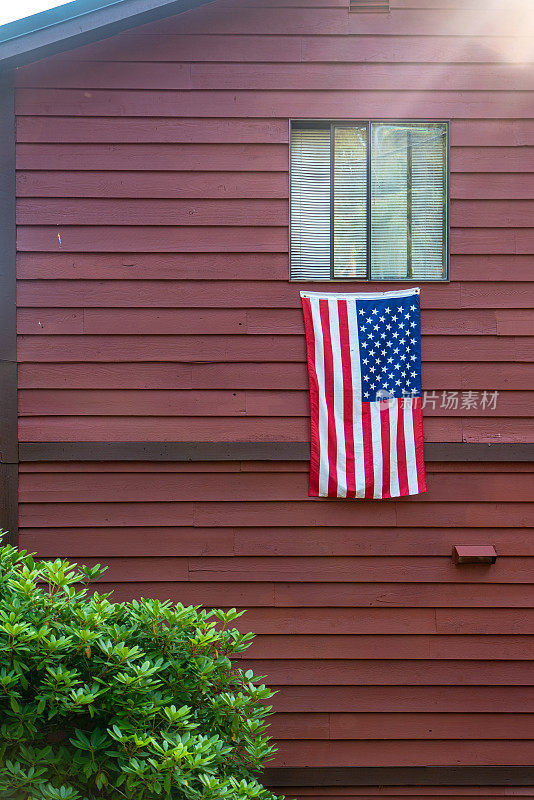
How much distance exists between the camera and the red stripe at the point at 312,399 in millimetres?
4348

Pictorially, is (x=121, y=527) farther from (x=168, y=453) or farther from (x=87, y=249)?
(x=87, y=249)

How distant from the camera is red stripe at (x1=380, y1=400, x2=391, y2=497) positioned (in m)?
4.35

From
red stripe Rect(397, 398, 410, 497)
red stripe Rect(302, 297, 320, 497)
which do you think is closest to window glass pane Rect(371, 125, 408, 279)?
red stripe Rect(302, 297, 320, 497)

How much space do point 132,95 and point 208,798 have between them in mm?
4194

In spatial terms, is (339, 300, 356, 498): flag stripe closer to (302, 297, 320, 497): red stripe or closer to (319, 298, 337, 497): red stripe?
(319, 298, 337, 497): red stripe

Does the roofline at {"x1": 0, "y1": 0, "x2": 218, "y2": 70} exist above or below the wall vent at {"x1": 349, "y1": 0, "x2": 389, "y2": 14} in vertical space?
below

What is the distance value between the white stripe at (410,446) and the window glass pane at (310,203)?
1.07 meters

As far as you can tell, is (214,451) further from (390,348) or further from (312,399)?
(390,348)

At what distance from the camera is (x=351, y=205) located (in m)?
4.46

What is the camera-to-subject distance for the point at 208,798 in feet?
10.0

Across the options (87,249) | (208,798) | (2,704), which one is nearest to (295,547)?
(208,798)

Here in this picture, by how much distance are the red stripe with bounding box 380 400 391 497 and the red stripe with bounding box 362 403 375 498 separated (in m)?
0.08

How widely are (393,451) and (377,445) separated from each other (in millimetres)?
114

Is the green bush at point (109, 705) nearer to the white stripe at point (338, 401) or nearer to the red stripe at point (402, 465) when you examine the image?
the white stripe at point (338, 401)
